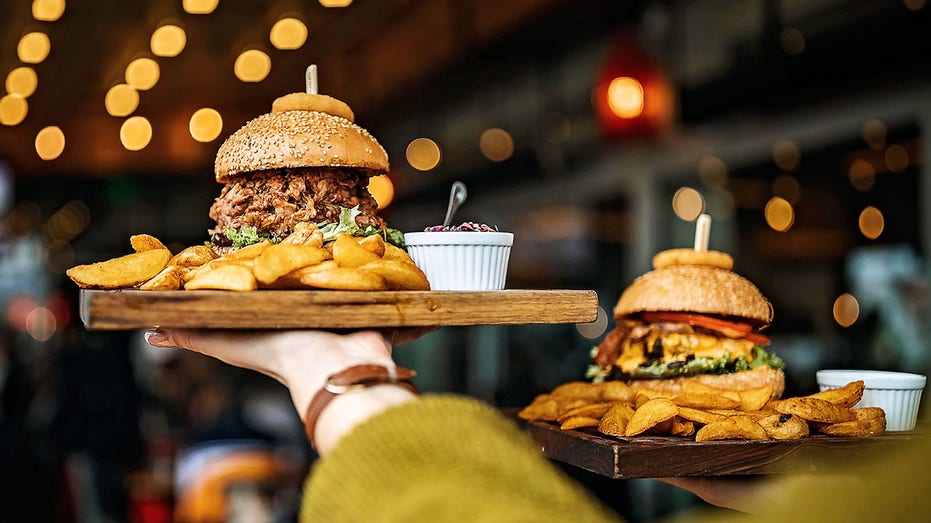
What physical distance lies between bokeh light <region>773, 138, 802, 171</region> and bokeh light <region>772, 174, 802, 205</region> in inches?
7.1

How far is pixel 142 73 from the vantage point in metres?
6.61

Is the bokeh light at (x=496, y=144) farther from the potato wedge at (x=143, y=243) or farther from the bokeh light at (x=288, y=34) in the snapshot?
the potato wedge at (x=143, y=243)

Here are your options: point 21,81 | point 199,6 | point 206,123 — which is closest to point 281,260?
point 199,6

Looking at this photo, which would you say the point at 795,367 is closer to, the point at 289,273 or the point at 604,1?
the point at 604,1

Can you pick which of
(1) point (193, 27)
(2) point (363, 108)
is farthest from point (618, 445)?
(2) point (363, 108)

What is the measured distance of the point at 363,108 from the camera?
8336 millimetres

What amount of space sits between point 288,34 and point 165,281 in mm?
4662

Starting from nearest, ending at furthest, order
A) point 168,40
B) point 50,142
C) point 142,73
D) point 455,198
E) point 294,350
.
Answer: point 294,350 < point 455,198 < point 168,40 < point 142,73 < point 50,142

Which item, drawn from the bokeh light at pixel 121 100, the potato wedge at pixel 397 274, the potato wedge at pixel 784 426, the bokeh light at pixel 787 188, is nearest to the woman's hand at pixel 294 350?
the potato wedge at pixel 397 274

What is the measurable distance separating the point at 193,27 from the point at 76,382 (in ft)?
8.56

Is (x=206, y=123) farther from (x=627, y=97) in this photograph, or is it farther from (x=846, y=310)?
(x=846, y=310)

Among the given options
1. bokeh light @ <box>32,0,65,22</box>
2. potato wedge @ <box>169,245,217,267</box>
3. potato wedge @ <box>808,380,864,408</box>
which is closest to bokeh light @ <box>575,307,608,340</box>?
bokeh light @ <box>32,0,65,22</box>

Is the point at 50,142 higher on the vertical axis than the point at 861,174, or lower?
higher

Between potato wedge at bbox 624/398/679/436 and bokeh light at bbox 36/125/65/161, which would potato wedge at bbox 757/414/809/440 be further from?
bokeh light at bbox 36/125/65/161
